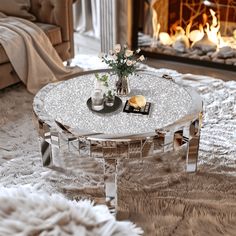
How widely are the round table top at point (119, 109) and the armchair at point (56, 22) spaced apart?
3.26ft

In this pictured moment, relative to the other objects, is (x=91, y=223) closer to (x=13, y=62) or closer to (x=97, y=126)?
(x=97, y=126)

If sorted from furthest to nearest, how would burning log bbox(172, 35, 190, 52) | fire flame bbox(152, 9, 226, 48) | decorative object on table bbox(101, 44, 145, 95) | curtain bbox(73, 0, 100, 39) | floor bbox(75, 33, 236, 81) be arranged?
curtain bbox(73, 0, 100, 39) < burning log bbox(172, 35, 190, 52) < fire flame bbox(152, 9, 226, 48) < floor bbox(75, 33, 236, 81) < decorative object on table bbox(101, 44, 145, 95)

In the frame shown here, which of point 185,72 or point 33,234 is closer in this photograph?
point 33,234

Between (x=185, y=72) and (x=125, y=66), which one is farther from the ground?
(x=125, y=66)

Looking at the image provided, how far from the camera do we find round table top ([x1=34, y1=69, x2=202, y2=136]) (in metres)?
1.94

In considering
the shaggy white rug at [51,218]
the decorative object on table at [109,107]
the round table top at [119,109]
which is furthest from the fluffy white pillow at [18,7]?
the shaggy white rug at [51,218]

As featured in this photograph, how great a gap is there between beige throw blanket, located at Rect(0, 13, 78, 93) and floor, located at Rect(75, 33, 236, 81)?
33.9 inches

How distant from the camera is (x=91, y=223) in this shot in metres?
1.18

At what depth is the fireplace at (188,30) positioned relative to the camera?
11.9ft

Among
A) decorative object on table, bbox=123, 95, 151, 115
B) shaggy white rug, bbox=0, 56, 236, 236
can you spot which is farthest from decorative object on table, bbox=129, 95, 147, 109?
shaggy white rug, bbox=0, 56, 236, 236

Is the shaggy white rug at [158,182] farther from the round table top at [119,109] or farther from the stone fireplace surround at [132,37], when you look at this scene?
the stone fireplace surround at [132,37]

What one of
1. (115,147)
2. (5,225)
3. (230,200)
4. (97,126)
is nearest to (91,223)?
(5,225)

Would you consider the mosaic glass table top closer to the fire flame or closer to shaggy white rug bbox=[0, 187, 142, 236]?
shaggy white rug bbox=[0, 187, 142, 236]

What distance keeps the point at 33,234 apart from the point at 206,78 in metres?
2.49
